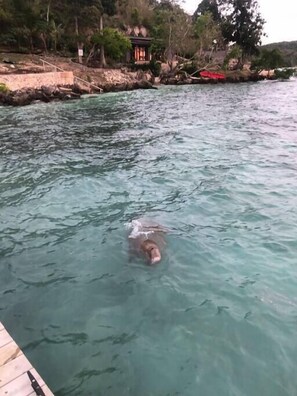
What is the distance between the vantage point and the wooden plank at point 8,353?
156 inches

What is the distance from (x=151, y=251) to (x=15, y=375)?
11.5 feet

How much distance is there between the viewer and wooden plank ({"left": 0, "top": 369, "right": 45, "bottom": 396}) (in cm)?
353

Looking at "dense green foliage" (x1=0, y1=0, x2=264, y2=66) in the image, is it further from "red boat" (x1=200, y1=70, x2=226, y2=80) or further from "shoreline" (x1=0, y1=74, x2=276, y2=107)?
"shoreline" (x1=0, y1=74, x2=276, y2=107)

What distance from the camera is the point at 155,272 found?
21.0 ft

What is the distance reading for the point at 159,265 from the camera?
6.60m

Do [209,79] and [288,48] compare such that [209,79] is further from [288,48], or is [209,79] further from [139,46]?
[288,48]

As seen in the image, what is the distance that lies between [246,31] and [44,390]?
249ft

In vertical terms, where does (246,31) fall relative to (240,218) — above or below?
above

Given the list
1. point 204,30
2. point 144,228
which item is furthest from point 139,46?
point 144,228

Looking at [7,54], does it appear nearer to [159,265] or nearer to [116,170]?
[116,170]

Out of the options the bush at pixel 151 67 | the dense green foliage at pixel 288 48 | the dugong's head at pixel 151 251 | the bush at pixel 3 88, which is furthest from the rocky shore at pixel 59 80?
the dense green foliage at pixel 288 48

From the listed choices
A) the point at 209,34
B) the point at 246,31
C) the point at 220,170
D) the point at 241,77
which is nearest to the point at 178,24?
the point at 209,34

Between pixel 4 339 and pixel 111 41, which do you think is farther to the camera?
pixel 111 41

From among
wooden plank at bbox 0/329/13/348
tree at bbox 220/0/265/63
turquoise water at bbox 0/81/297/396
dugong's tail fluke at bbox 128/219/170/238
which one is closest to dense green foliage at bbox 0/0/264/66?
tree at bbox 220/0/265/63
